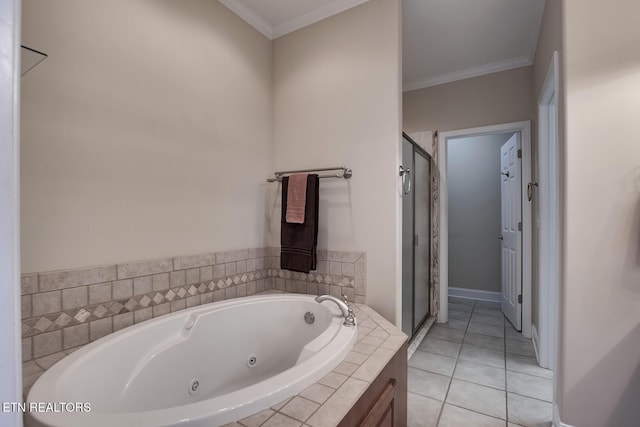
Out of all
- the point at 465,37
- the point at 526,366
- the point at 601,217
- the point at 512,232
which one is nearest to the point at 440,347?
the point at 526,366

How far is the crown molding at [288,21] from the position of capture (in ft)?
6.90

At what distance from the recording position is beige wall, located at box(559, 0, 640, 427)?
4.67 ft

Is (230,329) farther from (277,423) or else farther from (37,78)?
(37,78)

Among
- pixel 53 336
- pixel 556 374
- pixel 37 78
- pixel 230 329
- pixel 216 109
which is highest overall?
pixel 216 109

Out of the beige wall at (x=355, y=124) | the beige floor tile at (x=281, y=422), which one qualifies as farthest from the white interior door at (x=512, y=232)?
the beige floor tile at (x=281, y=422)

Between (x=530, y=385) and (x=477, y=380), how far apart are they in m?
0.34

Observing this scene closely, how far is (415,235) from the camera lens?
9.09 ft

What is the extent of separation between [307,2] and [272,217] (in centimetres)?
157

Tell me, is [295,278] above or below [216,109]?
below

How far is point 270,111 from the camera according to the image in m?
2.44

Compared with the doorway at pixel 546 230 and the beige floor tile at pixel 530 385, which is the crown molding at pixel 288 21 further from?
the beige floor tile at pixel 530 385

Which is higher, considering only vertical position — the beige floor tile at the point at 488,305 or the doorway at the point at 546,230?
the doorway at the point at 546,230

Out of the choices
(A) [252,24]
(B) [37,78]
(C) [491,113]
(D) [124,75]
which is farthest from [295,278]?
(C) [491,113]

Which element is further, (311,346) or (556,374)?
(556,374)
